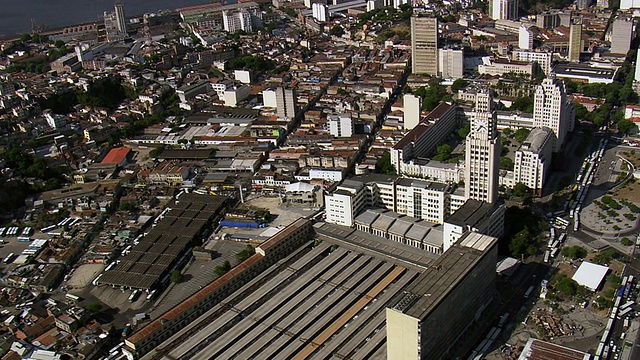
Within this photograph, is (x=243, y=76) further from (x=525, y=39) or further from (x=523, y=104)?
(x=525, y=39)

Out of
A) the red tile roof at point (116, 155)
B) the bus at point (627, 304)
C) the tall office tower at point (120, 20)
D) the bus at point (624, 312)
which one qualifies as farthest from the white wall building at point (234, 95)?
the bus at point (624, 312)

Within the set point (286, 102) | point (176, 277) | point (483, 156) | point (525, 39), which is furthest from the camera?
point (525, 39)

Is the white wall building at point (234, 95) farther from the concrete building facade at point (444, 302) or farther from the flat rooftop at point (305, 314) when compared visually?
the concrete building facade at point (444, 302)

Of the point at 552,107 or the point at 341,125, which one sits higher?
the point at 552,107

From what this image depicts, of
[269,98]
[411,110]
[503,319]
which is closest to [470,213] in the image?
[503,319]

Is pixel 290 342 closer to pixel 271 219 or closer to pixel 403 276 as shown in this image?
pixel 403 276

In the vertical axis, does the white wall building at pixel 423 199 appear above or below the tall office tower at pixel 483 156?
below
